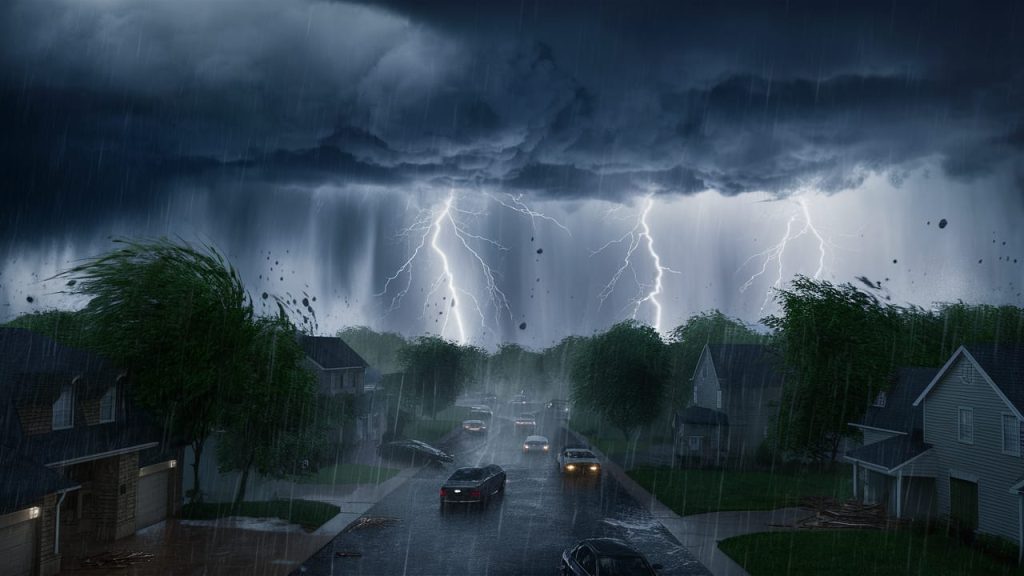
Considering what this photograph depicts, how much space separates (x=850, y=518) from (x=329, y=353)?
42.9m

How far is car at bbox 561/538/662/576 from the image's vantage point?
1673 centimetres

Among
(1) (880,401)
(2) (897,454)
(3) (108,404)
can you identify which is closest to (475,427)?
(1) (880,401)

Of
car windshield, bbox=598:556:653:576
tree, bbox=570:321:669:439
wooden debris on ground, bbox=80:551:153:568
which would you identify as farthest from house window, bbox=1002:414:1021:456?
tree, bbox=570:321:669:439

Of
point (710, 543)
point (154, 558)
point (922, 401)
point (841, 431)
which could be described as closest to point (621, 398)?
point (841, 431)

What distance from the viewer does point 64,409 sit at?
2255 centimetres

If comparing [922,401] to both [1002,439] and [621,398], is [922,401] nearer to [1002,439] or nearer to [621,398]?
[1002,439]

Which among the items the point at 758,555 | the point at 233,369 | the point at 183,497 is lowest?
the point at 183,497

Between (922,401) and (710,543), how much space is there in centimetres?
1159

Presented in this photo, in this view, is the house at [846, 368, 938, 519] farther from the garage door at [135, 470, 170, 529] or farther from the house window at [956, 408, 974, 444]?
the garage door at [135, 470, 170, 529]

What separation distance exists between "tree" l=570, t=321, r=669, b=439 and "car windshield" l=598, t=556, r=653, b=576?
38.5 m

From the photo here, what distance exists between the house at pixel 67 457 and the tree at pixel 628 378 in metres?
33.5

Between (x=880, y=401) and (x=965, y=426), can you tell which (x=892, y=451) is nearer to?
(x=965, y=426)

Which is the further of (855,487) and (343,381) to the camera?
(343,381)

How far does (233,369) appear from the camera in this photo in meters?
27.5
